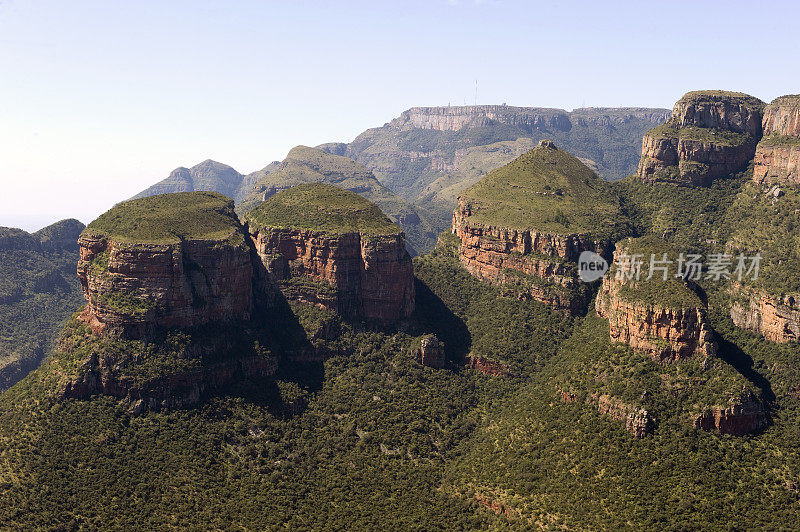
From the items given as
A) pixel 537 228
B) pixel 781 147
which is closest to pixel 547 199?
pixel 537 228

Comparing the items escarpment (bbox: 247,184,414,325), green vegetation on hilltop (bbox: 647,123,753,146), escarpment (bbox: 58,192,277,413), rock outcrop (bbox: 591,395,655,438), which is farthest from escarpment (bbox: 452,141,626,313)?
escarpment (bbox: 58,192,277,413)

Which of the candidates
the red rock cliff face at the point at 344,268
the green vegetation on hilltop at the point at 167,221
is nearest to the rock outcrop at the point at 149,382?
the green vegetation on hilltop at the point at 167,221

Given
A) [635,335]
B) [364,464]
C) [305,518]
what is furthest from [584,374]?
[305,518]

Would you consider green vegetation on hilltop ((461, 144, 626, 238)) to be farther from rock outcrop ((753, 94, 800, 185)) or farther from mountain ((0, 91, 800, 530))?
rock outcrop ((753, 94, 800, 185))

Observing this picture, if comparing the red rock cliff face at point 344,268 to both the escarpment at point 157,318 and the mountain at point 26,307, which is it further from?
the mountain at point 26,307

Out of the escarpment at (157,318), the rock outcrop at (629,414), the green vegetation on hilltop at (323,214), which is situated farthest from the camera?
the green vegetation on hilltop at (323,214)

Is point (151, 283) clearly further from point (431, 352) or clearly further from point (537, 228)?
point (537, 228)

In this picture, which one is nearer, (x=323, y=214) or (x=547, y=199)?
(x=323, y=214)
